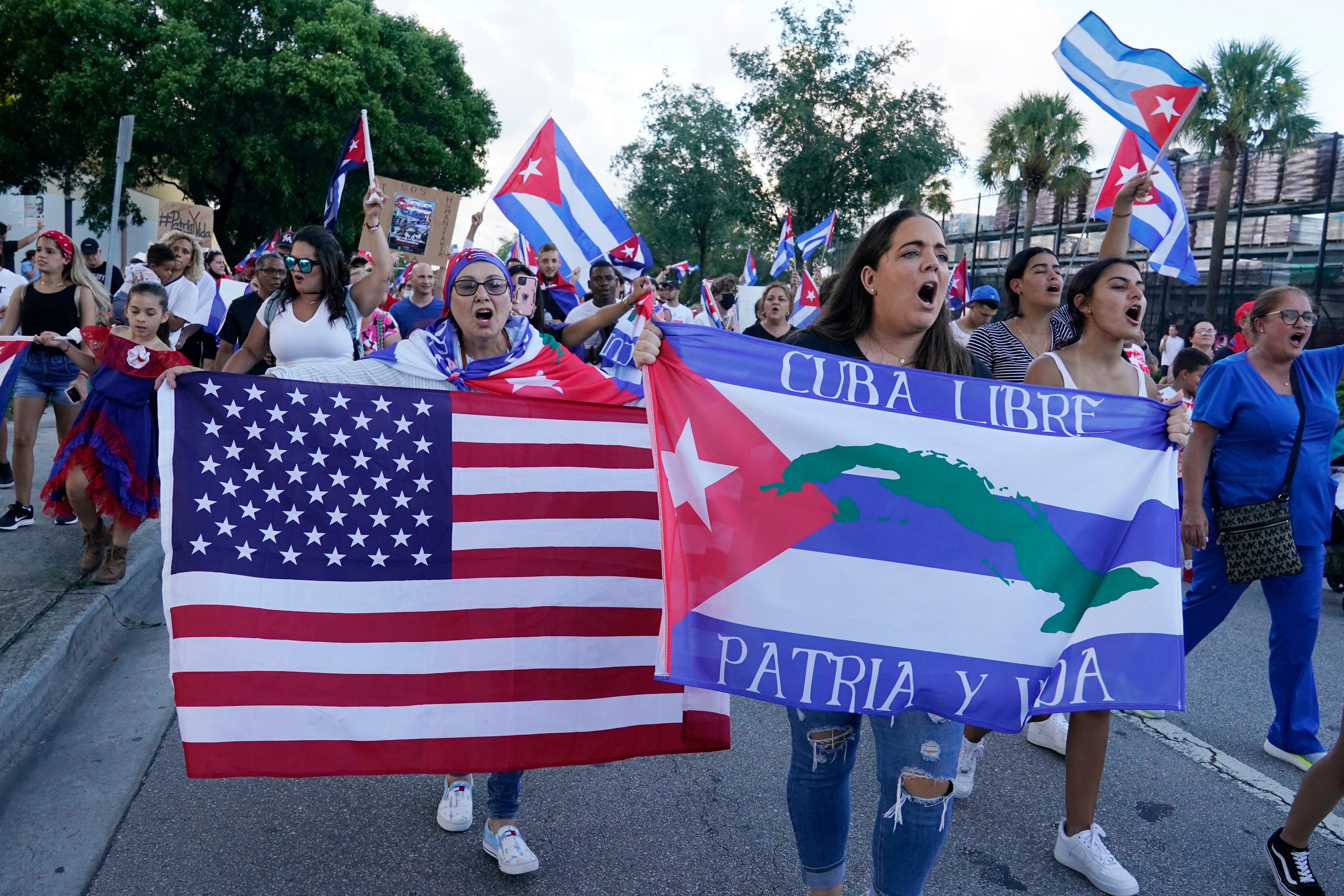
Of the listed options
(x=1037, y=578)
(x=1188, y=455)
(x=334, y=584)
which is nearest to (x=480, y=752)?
(x=334, y=584)

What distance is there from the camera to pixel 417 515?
325 centimetres

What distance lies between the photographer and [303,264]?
15.2ft

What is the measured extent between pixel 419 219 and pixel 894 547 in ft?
36.4

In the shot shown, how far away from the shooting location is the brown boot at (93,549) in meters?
5.64

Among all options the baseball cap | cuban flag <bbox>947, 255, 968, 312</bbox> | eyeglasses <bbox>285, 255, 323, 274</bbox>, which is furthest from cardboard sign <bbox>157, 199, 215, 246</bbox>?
the baseball cap

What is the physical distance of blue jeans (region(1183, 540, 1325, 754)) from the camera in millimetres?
3939

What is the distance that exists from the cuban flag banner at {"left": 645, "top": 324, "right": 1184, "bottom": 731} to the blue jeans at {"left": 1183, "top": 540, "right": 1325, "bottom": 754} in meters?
1.59

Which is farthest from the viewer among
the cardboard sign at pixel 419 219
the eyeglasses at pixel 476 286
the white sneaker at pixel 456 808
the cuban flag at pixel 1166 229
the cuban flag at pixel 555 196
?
the cardboard sign at pixel 419 219

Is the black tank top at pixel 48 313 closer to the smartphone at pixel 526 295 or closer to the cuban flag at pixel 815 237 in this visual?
the smartphone at pixel 526 295

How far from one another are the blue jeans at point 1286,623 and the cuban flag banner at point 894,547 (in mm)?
1593

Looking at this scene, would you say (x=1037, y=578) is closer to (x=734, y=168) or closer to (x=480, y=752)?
(x=480, y=752)

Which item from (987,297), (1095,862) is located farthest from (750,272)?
(1095,862)

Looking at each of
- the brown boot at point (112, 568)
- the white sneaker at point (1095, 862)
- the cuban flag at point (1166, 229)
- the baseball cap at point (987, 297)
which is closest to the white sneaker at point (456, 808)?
the white sneaker at point (1095, 862)

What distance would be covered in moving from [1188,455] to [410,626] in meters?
3.09
